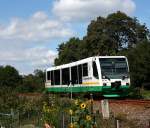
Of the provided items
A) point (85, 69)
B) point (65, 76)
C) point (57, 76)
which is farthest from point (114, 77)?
point (57, 76)

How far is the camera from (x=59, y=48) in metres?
117

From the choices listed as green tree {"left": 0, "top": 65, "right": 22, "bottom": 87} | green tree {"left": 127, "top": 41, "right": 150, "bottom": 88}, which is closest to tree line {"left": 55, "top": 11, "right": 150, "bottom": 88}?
green tree {"left": 0, "top": 65, "right": 22, "bottom": 87}

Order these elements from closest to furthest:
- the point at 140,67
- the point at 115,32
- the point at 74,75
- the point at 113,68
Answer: the point at 113,68 < the point at 74,75 < the point at 140,67 < the point at 115,32

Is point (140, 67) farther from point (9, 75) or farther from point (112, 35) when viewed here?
point (9, 75)

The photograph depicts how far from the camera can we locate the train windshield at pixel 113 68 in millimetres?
38203

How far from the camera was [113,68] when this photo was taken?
38750mm

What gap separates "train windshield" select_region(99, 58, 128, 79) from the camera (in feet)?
125

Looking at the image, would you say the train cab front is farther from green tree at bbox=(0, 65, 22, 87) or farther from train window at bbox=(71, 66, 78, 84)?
green tree at bbox=(0, 65, 22, 87)

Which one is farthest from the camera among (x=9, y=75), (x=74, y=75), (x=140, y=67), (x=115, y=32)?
(x=9, y=75)

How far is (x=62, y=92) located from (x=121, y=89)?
1085 centimetres

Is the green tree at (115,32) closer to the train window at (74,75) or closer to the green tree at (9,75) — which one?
the green tree at (9,75)

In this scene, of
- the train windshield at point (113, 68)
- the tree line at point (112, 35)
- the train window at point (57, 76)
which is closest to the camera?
the train windshield at point (113, 68)

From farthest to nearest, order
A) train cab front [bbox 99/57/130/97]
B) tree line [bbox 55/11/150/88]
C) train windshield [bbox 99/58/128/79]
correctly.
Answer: tree line [bbox 55/11/150/88]
train windshield [bbox 99/58/128/79]
train cab front [bbox 99/57/130/97]

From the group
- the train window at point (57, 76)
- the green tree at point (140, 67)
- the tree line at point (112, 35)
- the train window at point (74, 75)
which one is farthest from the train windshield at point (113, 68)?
the tree line at point (112, 35)
